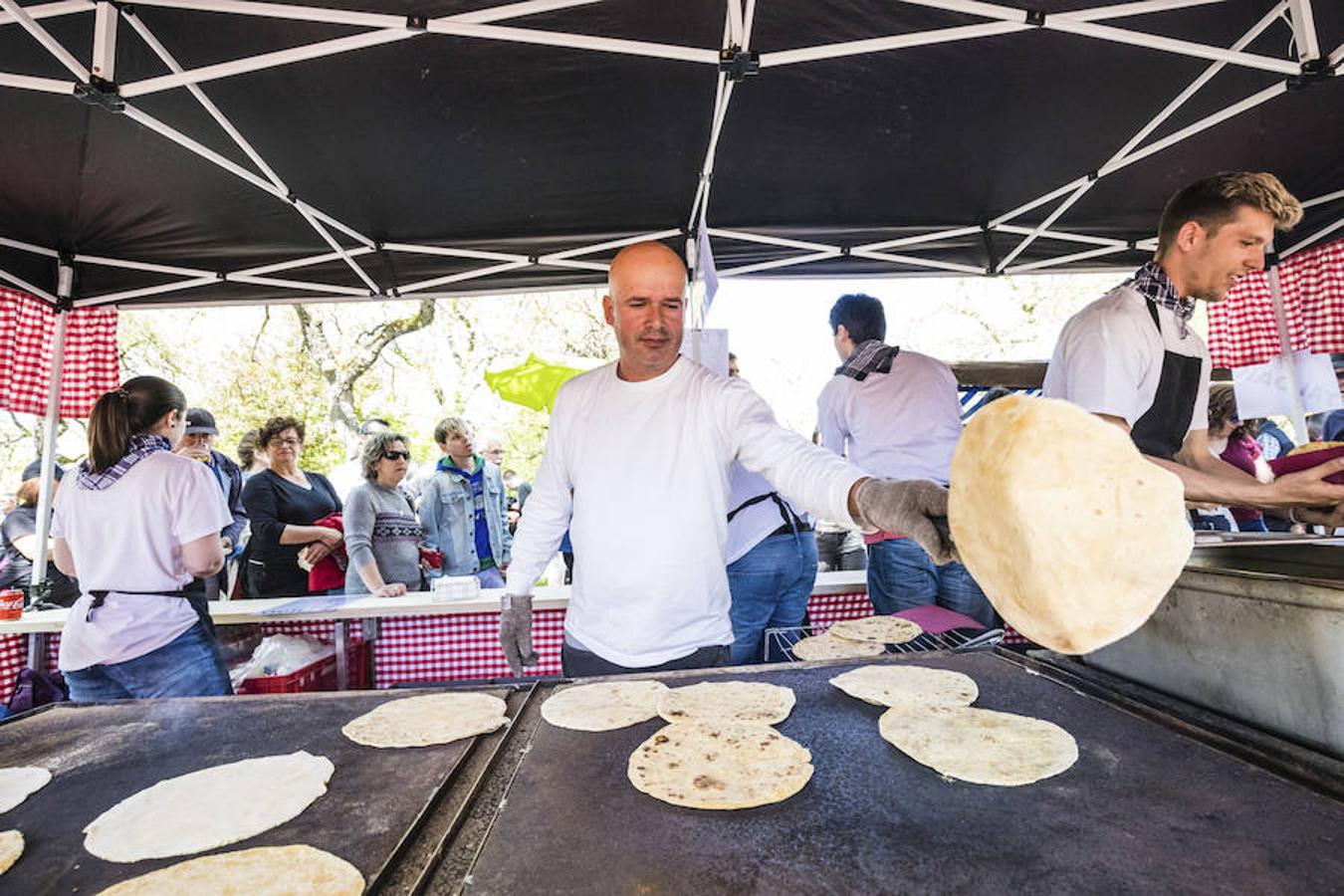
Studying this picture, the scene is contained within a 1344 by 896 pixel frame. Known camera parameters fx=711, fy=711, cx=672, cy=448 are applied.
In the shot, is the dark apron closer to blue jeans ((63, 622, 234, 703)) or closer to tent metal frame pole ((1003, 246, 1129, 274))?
tent metal frame pole ((1003, 246, 1129, 274))

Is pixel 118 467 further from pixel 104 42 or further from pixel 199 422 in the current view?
pixel 199 422

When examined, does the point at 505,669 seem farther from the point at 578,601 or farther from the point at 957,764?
the point at 957,764

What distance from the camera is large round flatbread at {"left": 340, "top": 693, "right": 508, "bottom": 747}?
1.79 meters

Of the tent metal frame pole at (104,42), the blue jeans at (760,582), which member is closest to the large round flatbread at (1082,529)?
the blue jeans at (760,582)

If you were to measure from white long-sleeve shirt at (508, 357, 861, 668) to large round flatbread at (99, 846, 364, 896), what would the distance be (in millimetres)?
1169

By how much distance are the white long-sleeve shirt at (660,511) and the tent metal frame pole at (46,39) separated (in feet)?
8.45

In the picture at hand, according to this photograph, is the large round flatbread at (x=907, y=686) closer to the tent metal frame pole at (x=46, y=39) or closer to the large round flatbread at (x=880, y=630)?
the large round flatbread at (x=880, y=630)

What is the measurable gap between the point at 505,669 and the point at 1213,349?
5.77m

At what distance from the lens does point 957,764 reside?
1.50 metres

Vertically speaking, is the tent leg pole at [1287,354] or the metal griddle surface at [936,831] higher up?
the tent leg pole at [1287,354]

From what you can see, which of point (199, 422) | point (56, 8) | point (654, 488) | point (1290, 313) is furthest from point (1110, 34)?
point (199, 422)

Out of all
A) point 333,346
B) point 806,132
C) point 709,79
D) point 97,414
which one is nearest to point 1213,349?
point 806,132

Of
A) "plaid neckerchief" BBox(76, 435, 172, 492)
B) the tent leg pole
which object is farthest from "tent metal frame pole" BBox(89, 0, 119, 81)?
the tent leg pole

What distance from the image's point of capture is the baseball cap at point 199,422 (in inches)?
183
